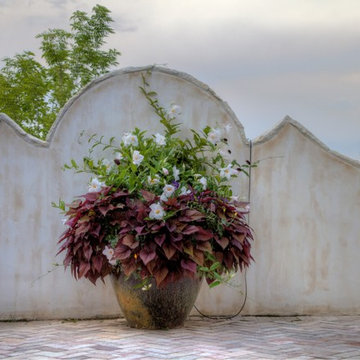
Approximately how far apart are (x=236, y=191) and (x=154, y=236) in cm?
140

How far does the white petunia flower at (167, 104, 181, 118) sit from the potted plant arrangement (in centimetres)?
32

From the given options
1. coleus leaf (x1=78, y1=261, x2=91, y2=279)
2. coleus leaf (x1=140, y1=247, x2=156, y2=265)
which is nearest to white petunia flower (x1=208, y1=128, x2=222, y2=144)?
coleus leaf (x1=140, y1=247, x2=156, y2=265)

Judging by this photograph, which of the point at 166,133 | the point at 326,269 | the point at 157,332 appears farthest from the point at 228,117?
the point at 157,332

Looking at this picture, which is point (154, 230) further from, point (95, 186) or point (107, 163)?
point (107, 163)

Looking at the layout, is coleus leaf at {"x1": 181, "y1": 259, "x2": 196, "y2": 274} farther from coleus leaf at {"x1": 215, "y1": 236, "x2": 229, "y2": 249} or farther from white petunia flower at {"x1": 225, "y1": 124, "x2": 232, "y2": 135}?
white petunia flower at {"x1": 225, "y1": 124, "x2": 232, "y2": 135}

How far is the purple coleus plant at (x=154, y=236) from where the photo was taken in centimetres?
572

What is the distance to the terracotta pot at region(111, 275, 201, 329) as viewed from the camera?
5.96 meters

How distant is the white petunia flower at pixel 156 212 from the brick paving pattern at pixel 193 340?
3.06 ft

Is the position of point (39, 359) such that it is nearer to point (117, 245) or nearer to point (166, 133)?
point (117, 245)

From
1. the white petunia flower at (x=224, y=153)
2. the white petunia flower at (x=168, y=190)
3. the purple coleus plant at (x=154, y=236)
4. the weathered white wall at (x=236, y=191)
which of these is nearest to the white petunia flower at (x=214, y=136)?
the white petunia flower at (x=224, y=153)

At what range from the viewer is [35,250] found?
21.8ft

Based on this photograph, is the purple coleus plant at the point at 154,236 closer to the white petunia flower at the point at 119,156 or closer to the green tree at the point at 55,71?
the white petunia flower at the point at 119,156

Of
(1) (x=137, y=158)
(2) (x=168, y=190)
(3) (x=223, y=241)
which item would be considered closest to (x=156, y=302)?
(3) (x=223, y=241)

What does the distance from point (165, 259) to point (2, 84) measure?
1551 cm
